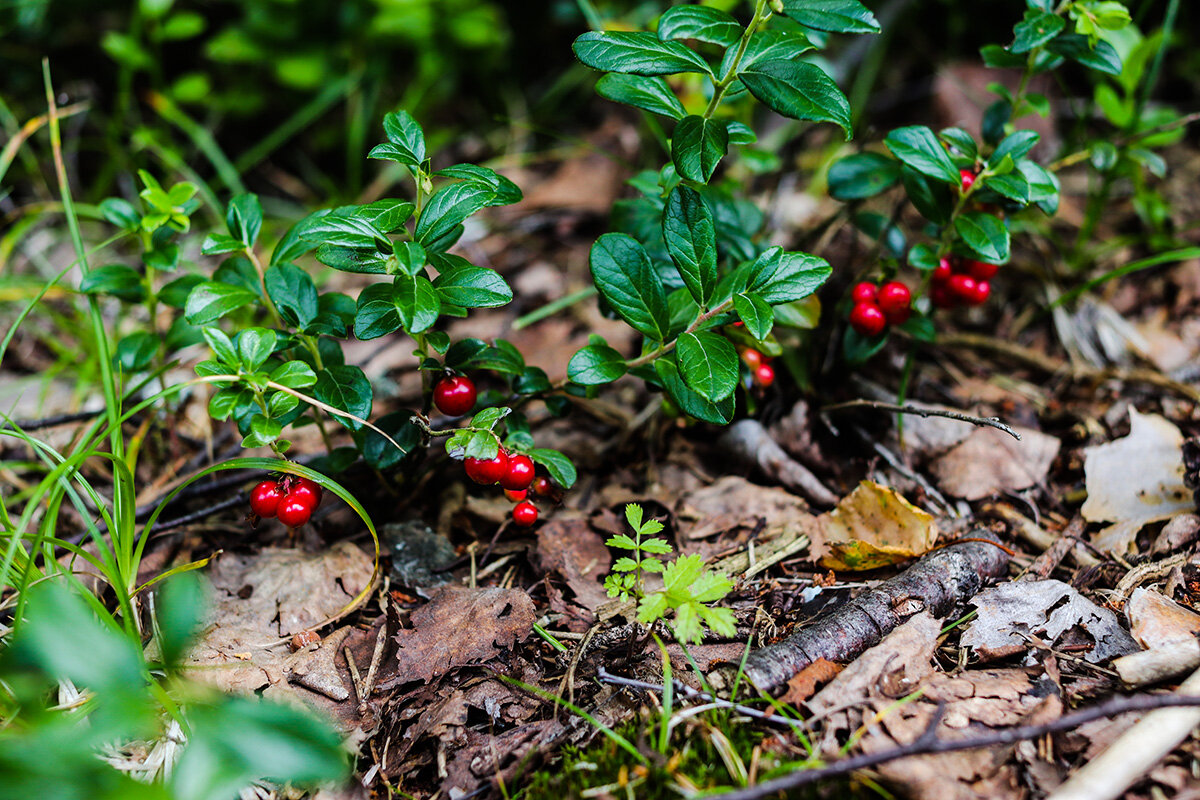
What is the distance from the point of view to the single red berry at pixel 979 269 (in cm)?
233

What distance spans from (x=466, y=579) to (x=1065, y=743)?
5.09ft

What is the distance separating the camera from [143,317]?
3461 mm

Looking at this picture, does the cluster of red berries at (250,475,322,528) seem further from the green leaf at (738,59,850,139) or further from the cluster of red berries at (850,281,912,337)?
the cluster of red berries at (850,281,912,337)

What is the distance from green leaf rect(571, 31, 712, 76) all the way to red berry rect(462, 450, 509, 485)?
39.0 inches

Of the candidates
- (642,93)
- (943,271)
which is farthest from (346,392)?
(943,271)

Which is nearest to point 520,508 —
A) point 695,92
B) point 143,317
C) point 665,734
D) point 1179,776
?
point 665,734

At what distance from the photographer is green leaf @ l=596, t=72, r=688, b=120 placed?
6.44 feet

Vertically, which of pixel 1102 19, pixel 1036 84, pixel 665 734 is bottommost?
pixel 665 734

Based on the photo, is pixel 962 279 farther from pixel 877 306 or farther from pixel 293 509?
pixel 293 509

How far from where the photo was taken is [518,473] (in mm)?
1942

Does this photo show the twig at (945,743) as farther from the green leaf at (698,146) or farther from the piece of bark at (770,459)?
the green leaf at (698,146)

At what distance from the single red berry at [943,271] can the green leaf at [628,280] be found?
0.98m

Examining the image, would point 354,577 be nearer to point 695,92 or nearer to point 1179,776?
point 1179,776

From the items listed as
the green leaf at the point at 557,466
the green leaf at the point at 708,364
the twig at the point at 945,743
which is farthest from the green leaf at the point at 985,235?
the green leaf at the point at 557,466
